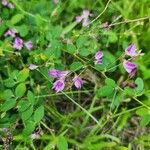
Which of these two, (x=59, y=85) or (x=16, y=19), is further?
(x=16, y=19)


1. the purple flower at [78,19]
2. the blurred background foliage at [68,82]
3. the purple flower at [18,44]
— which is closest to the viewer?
the blurred background foliage at [68,82]

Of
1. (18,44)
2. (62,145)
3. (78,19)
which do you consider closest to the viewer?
(62,145)

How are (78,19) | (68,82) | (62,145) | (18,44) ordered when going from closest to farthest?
1. (62,145)
2. (68,82)
3. (18,44)
4. (78,19)

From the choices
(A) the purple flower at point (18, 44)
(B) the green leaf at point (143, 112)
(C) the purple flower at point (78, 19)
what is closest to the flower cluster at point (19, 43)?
(A) the purple flower at point (18, 44)

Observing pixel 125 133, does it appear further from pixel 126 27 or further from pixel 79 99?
pixel 126 27

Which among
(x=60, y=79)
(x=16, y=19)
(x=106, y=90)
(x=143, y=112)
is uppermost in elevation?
(x=16, y=19)

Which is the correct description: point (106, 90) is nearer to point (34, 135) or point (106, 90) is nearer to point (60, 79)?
point (60, 79)

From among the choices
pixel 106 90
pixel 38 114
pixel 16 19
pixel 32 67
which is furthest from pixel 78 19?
pixel 38 114

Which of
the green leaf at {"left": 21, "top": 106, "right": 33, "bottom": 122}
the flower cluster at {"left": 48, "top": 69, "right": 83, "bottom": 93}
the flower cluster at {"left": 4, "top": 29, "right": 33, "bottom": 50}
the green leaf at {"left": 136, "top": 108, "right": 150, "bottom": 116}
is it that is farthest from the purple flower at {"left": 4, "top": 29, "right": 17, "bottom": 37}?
the green leaf at {"left": 136, "top": 108, "right": 150, "bottom": 116}

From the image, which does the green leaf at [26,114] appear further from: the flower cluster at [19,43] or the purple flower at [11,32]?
the purple flower at [11,32]

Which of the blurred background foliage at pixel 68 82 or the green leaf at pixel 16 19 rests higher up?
the green leaf at pixel 16 19

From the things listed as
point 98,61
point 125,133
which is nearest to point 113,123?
point 125,133

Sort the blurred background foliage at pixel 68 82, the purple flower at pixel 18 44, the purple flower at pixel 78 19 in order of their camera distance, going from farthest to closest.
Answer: the purple flower at pixel 78 19
the purple flower at pixel 18 44
the blurred background foliage at pixel 68 82
